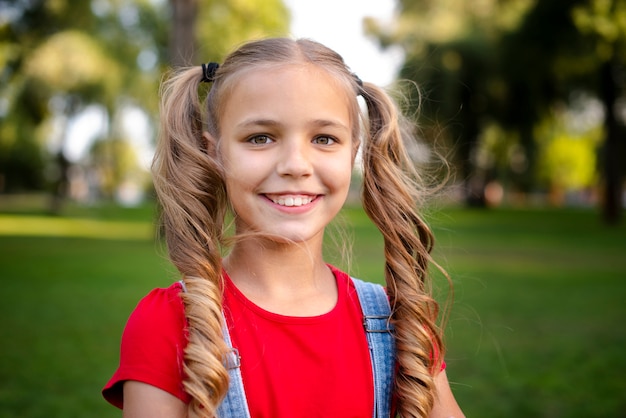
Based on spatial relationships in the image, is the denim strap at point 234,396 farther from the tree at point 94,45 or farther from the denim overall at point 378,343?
the tree at point 94,45

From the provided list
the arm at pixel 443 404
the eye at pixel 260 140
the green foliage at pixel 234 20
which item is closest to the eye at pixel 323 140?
the eye at pixel 260 140

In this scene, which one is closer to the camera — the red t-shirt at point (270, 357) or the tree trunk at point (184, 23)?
the red t-shirt at point (270, 357)

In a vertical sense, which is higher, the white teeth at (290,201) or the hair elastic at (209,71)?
the hair elastic at (209,71)

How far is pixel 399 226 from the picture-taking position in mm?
2031

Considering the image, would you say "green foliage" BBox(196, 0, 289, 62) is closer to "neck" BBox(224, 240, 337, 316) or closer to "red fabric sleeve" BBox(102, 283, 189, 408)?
"neck" BBox(224, 240, 337, 316)

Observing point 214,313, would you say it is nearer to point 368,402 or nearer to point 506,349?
point 368,402

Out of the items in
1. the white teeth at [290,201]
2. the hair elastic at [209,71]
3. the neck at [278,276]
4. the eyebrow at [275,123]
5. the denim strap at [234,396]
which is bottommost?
the denim strap at [234,396]

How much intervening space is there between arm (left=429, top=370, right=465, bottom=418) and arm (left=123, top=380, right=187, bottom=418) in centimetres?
72

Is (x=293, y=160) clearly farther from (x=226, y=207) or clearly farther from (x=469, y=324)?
(x=469, y=324)

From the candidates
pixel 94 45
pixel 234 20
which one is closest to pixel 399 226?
Result: pixel 234 20

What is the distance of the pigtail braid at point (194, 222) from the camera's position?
1559 millimetres

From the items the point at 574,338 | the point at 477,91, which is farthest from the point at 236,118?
the point at 477,91

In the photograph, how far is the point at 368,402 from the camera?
1.75m

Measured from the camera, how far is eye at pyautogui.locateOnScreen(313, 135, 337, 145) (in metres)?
1.79
